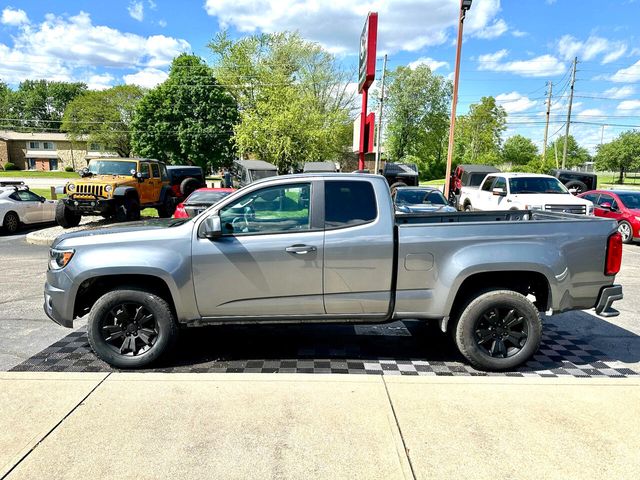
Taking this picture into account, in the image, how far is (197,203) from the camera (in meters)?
11.0

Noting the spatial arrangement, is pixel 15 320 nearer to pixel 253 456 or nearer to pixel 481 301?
pixel 253 456

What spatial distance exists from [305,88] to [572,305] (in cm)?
4425

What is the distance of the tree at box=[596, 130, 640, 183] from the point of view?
2891 inches

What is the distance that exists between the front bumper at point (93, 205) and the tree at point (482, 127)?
59095 millimetres

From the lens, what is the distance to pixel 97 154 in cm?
7450

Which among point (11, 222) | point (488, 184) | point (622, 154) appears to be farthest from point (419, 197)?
point (622, 154)

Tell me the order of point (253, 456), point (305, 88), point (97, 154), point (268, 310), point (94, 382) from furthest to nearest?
point (97, 154)
point (305, 88)
point (268, 310)
point (94, 382)
point (253, 456)

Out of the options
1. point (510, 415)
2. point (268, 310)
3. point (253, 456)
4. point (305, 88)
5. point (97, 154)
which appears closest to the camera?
point (253, 456)

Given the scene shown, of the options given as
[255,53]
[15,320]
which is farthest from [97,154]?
[15,320]

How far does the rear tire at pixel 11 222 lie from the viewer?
1305cm

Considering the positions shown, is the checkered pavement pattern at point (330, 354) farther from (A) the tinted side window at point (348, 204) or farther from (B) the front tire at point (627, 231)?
(B) the front tire at point (627, 231)

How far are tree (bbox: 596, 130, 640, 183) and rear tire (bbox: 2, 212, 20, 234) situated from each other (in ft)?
274

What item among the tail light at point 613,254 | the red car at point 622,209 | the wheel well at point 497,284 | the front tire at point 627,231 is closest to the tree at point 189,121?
the red car at point 622,209

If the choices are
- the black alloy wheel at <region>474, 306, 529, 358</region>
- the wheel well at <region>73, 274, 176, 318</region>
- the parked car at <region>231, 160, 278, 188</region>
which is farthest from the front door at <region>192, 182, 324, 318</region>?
the parked car at <region>231, 160, 278, 188</region>
